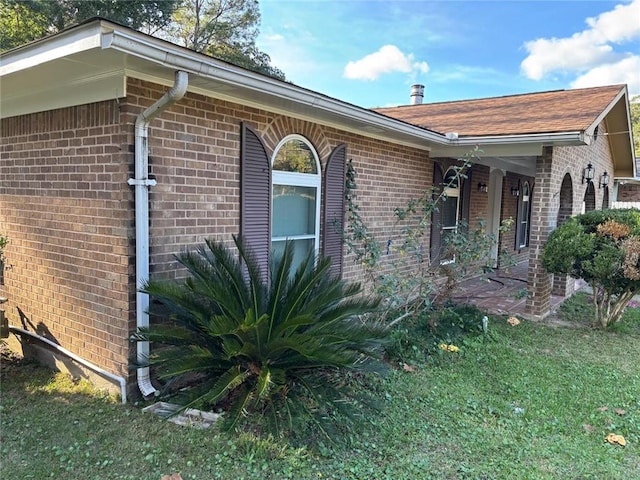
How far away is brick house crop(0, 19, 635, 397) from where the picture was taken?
3.41 meters

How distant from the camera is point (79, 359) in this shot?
4.05 metres

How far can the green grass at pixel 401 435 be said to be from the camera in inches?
112

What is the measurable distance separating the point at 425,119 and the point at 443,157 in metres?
1.96

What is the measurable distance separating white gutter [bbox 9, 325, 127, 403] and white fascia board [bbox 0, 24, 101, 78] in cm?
249

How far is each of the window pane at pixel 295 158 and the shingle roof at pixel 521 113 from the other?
2.95 meters

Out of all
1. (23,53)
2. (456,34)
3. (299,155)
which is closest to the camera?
(23,53)

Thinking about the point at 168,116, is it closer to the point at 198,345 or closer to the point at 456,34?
the point at 198,345

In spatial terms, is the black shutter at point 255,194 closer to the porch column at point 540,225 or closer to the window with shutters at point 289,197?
the window with shutters at point 289,197

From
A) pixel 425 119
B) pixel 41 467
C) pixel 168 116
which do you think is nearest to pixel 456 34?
pixel 425 119

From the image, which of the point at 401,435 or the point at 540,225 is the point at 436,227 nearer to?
the point at 540,225

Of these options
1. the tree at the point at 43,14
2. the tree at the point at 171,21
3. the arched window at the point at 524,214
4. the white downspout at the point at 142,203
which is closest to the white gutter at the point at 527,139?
the white downspout at the point at 142,203

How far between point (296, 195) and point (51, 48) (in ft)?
9.51

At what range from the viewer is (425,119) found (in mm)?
9422

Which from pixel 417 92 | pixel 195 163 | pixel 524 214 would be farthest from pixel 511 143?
pixel 417 92
